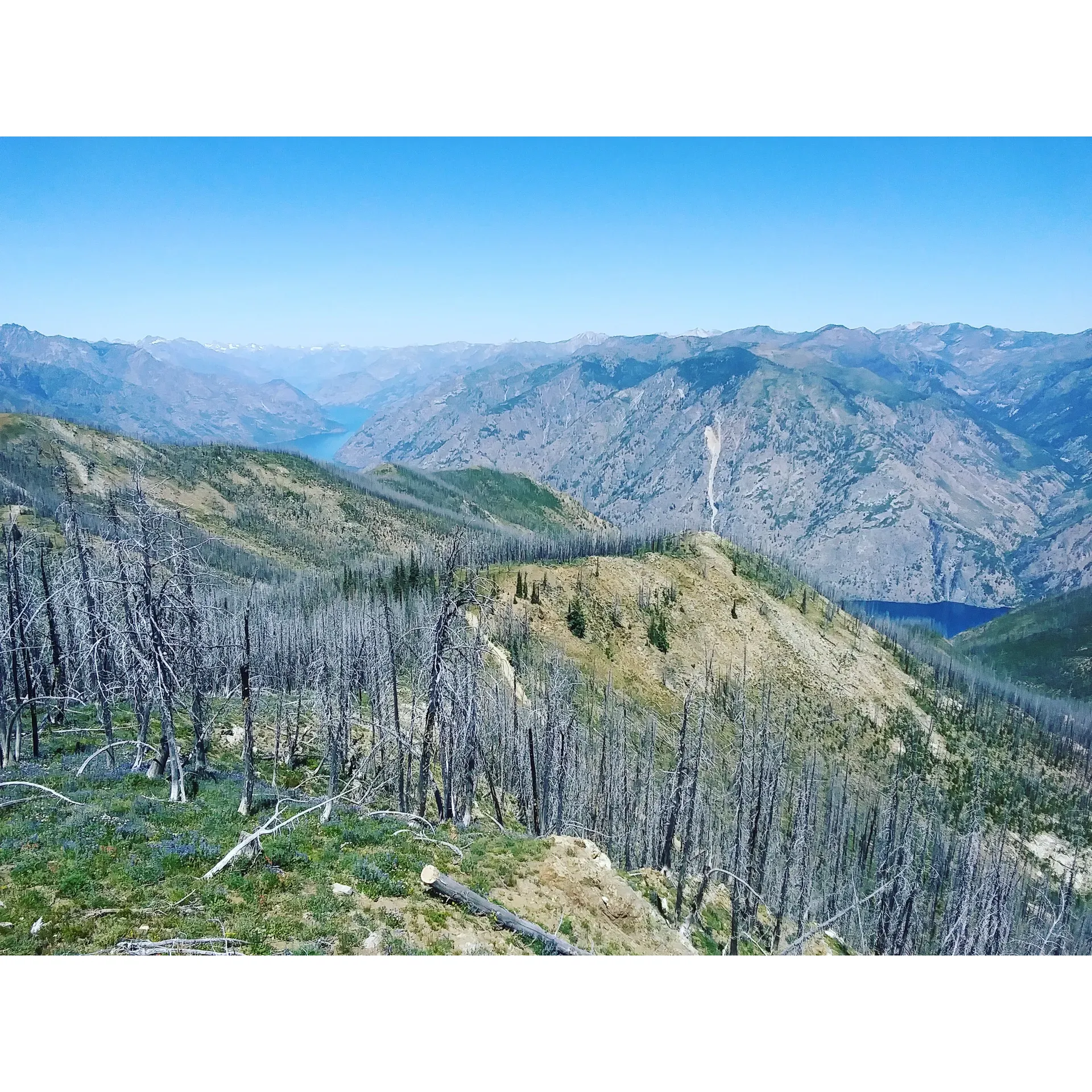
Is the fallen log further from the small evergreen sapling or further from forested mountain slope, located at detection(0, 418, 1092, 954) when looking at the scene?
the small evergreen sapling

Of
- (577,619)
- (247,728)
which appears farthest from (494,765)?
(577,619)

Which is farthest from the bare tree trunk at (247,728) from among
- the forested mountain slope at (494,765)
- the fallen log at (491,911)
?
the fallen log at (491,911)

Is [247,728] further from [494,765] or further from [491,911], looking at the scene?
[494,765]

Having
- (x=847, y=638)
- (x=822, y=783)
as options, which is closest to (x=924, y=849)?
(x=822, y=783)

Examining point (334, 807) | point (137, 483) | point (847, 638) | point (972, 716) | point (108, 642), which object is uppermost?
point (137, 483)

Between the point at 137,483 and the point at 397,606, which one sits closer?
the point at 137,483
